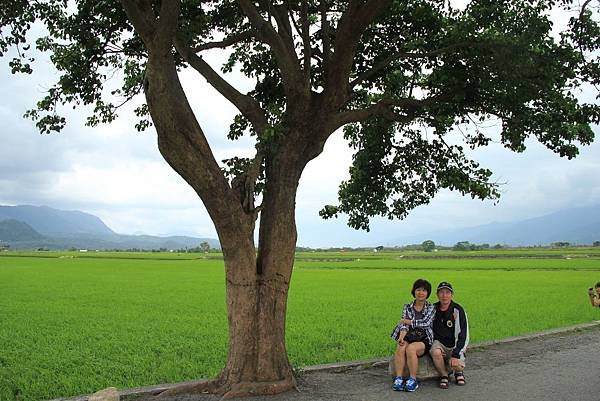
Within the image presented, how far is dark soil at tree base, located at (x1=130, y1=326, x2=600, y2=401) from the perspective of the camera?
689cm

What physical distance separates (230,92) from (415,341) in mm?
4341

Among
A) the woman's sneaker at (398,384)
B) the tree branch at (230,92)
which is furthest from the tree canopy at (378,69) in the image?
the woman's sneaker at (398,384)

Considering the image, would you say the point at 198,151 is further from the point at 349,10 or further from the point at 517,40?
the point at 517,40

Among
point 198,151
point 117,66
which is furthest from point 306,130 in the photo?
point 117,66

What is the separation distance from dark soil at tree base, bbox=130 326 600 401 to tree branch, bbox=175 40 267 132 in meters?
3.74

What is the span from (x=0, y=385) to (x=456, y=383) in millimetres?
7039

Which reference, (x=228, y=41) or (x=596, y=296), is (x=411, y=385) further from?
(x=228, y=41)

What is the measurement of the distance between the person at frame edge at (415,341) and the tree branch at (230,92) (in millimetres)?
3203

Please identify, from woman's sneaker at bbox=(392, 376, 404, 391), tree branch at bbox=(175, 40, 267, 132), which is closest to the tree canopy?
tree branch at bbox=(175, 40, 267, 132)

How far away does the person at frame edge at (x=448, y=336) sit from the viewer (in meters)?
7.25

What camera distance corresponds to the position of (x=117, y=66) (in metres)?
9.18

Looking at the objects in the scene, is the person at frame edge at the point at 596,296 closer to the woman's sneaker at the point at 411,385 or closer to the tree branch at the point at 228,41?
the woman's sneaker at the point at 411,385

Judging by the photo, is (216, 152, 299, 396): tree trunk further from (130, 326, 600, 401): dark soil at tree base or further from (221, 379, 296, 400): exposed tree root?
(130, 326, 600, 401): dark soil at tree base

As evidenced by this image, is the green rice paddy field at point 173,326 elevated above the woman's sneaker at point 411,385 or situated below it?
below
